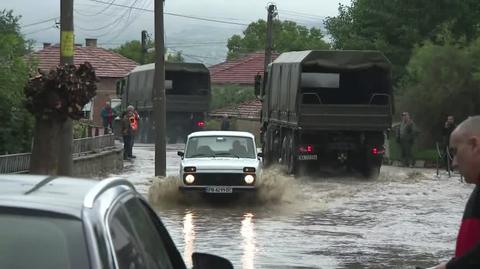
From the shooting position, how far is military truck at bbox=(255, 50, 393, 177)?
2711cm

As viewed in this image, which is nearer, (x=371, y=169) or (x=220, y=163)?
(x=220, y=163)

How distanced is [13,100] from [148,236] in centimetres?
1529

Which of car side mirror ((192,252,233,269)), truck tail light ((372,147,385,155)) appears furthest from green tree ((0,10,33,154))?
car side mirror ((192,252,233,269))

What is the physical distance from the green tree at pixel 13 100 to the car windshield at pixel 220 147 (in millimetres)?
3083

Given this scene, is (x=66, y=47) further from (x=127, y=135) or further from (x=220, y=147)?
(x=127, y=135)

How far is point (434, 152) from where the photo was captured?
123 ft

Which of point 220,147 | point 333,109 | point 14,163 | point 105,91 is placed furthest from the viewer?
point 105,91

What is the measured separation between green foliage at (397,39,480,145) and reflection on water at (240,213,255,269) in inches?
809

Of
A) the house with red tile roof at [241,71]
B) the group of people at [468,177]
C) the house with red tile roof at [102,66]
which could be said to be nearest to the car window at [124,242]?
the group of people at [468,177]

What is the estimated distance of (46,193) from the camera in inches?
155

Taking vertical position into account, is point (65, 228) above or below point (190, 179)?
above

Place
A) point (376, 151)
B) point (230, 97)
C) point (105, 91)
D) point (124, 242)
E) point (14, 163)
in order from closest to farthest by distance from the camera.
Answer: point (124, 242) < point (14, 163) < point (376, 151) < point (230, 97) < point (105, 91)

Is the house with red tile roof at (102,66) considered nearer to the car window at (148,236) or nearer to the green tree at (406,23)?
the green tree at (406,23)

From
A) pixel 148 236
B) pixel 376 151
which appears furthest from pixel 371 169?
pixel 148 236
